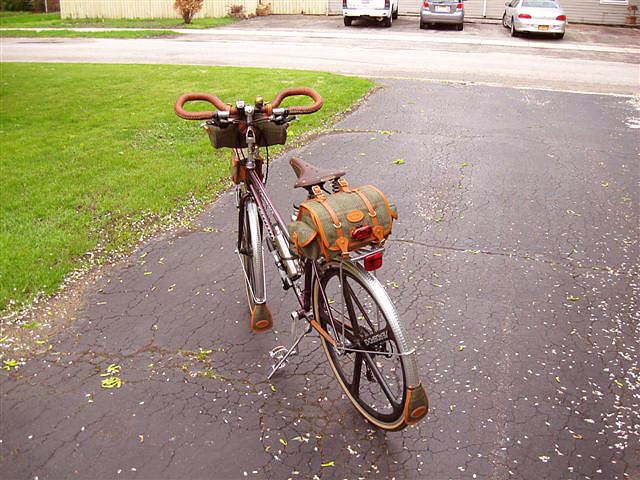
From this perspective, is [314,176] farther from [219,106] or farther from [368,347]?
[368,347]

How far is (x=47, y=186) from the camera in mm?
6996

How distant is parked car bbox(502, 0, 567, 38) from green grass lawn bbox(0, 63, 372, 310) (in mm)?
11672

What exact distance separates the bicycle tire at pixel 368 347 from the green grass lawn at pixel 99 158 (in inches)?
104

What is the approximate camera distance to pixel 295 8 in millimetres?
30375

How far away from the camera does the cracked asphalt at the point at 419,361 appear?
315cm

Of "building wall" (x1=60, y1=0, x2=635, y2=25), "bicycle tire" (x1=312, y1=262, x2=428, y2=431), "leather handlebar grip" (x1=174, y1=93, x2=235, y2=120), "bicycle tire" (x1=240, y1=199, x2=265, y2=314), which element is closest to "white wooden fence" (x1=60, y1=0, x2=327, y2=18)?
→ "building wall" (x1=60, y1=0, x2=635, y2=25)

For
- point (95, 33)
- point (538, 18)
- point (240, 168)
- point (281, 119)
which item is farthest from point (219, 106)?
point (95, 33)

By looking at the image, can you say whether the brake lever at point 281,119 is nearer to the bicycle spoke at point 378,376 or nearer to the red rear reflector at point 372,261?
the red rear reflector at point 372,261

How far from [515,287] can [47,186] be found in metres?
5.22

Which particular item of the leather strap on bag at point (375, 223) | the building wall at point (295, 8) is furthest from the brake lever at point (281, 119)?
the building wall at point (295, 8)

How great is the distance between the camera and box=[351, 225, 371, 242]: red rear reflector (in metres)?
2.89

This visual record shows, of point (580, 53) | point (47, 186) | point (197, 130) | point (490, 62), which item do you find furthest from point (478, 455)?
point (580, 53)

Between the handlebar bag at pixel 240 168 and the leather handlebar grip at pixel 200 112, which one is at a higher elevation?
the leather handlebar grip at pixel 200 112

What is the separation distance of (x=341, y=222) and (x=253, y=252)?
1169 mm
